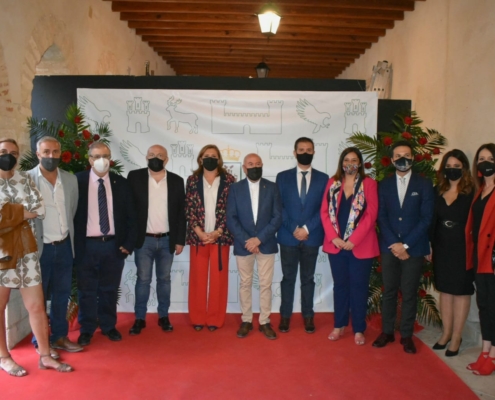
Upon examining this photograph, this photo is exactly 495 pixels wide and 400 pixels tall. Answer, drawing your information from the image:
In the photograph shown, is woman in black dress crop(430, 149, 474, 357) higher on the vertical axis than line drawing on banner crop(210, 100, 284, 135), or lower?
lower

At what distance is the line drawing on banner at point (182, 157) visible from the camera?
4582 mm

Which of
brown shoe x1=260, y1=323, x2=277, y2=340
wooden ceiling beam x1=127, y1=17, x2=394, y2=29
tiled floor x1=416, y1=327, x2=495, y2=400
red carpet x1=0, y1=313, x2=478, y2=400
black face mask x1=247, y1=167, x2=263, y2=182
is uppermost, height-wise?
wooden ceiling beam x1=127, y1=17, x2=394, y2=29

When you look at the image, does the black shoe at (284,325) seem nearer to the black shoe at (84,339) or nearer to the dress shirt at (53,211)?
the black shoe at (84,339)

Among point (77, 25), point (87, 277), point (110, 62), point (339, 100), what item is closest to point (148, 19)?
point (110, 62)

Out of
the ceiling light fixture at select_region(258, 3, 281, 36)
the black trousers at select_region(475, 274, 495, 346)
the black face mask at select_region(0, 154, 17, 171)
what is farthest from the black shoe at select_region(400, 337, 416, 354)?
the ceiling light fixture at select_region(258, 3, 281, 36)

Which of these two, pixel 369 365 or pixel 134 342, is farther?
pixel 134 342

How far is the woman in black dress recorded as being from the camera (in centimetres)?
349

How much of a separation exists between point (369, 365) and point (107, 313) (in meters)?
2.11

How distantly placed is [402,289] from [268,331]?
1146 mm

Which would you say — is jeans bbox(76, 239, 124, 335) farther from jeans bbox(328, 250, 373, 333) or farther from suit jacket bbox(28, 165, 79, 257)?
jeans bbox(328, 250, 373, 333)

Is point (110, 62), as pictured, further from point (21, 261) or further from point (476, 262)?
point (476, 262)

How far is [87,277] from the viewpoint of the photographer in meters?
3.72

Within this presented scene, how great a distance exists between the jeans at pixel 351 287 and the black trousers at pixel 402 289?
151 mm

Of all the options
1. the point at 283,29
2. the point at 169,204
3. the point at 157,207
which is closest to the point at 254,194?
the point at 169,204
